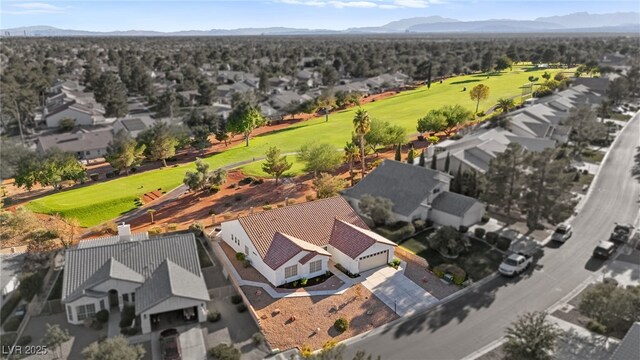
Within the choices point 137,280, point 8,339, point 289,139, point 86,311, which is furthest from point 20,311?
point 289,139

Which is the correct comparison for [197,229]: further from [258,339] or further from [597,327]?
[597,327]

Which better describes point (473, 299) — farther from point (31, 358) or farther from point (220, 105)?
point (220, 105)

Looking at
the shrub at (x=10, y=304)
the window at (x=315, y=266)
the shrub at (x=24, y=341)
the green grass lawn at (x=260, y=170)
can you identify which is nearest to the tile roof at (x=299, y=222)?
the window at (x=315, y=266)

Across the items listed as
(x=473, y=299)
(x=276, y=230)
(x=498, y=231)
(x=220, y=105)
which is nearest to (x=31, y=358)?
(x=276, y=230)

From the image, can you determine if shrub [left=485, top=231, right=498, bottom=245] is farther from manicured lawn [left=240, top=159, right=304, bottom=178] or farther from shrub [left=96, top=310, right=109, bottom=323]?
shrub [left=96, top=310, right=109, bottom=323]

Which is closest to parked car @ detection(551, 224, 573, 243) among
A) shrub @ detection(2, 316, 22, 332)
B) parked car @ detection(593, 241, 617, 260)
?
parked car @ detection(593, 241, 617, 260)

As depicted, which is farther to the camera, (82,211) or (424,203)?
(82,211)
